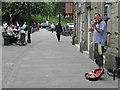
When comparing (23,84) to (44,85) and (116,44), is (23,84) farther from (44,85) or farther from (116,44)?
(116,44)

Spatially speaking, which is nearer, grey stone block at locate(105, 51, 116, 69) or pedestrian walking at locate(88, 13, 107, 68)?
pedestrian walking at locate(88, 13, 107, 68)

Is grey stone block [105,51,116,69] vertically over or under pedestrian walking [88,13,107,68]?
under

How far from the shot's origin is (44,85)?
378 inches

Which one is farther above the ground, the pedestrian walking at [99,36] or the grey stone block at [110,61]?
the pedestrian walking at [99,36]

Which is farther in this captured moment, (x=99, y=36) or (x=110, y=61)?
(x=110, y=61)

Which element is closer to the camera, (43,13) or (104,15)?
(104,15)

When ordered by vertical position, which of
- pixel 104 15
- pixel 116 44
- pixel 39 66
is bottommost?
pixel 39 66

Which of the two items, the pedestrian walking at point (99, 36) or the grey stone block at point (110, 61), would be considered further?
the grey stone block at point (110, 61)

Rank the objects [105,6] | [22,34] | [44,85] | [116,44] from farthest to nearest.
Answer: [22,34]
[105,6]
[116,44]
[44,85]

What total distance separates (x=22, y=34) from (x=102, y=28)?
54.1 ft

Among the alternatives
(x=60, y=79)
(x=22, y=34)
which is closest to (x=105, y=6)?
(x=60, y=79)

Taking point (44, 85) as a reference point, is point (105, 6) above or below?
above

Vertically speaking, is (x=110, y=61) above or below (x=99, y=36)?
below

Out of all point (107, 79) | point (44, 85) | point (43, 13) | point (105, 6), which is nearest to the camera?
point (44, 85)
